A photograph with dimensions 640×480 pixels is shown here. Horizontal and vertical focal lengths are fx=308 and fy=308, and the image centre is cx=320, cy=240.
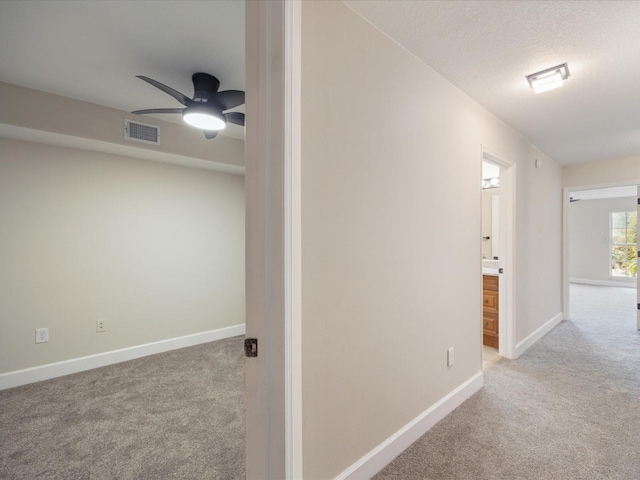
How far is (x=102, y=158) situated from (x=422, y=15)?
3263 mm

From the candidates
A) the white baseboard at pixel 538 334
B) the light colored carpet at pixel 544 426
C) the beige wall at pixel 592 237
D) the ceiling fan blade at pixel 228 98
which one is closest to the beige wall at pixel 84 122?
the ceiling fan blade at pixel 228 98

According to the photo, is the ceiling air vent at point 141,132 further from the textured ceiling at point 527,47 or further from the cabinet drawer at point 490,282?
the cabinet drawer at point 490,282

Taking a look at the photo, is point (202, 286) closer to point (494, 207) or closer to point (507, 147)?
point (507, 147)

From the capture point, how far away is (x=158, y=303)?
11.8 feet

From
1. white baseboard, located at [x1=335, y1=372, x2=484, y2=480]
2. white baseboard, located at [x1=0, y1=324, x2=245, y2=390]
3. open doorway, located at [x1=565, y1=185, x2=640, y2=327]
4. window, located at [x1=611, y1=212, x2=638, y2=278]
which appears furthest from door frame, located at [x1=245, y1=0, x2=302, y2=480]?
window, located at [x1=611, y1=212, x2=638, y2=278]

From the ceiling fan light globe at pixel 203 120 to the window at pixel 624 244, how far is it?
10.3 metres

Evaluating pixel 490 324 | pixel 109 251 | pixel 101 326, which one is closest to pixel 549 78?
pixel 490 324

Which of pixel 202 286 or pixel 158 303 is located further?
pixel 202 286

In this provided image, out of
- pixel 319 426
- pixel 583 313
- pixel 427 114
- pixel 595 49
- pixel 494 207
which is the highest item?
pixel 595 49

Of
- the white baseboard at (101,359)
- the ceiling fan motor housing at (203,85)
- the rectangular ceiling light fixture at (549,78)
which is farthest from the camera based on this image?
the white baseboard at (101,359)

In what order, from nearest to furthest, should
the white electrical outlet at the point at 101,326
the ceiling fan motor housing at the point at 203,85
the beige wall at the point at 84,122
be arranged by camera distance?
the ceiling fan motor housing at the point at 203,85
the beige wall at the point at 84,122
the white electrical outlet at the point at 101,326

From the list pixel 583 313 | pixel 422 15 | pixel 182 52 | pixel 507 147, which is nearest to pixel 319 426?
pixel 422 15

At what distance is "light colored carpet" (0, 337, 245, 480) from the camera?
5.62ft

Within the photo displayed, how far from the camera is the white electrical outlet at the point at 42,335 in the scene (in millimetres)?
2885
